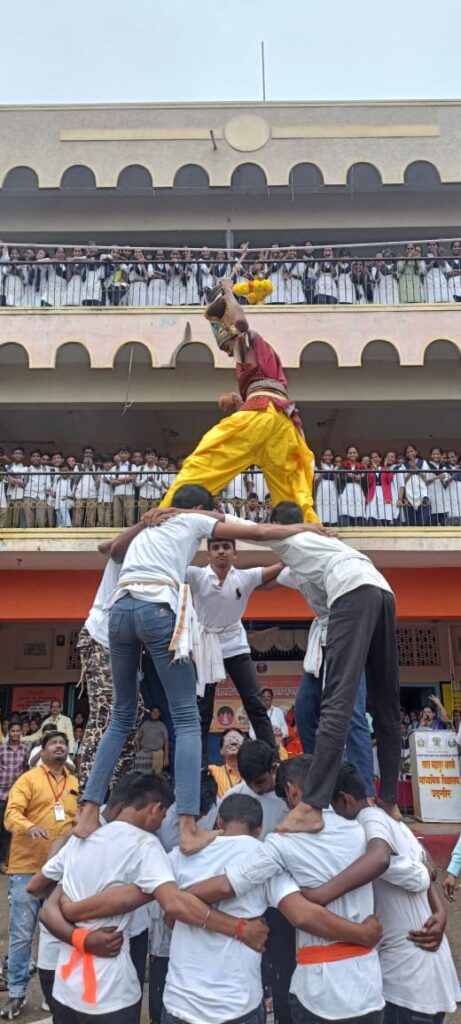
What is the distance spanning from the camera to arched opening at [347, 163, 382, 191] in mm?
14852

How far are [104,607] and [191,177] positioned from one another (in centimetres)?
1293

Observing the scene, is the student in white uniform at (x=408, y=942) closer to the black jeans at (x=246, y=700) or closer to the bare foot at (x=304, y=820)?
the bare foot at (x=304, y=820)

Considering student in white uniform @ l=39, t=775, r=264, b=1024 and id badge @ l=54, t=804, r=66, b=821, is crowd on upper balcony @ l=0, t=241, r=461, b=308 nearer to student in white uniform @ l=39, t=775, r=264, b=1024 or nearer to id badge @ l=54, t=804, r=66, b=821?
id badge @ l=54, t=804, r=66, b=821

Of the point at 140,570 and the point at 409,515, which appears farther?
the point at 409,515

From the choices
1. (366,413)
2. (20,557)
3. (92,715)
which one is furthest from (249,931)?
(366,413)

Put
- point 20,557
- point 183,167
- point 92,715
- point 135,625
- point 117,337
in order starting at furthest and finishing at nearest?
point 183,167
point 117,337
point 20,557
point 92,715
point 135,625

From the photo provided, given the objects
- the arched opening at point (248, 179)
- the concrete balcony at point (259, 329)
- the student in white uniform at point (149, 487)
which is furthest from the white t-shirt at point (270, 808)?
the arched opening at point (248, 179)

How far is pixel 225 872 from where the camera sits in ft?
9.89

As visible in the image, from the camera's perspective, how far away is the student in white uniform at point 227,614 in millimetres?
4785

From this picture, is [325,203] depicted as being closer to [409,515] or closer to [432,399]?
[432,399]

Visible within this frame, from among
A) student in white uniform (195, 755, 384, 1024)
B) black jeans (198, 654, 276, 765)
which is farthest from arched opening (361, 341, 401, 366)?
student in white uniform (195, 755, 384, 1024)

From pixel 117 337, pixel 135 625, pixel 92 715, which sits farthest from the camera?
pixel 117 337

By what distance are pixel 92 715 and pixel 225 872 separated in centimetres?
243

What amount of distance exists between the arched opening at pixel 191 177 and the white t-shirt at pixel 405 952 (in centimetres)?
1421
